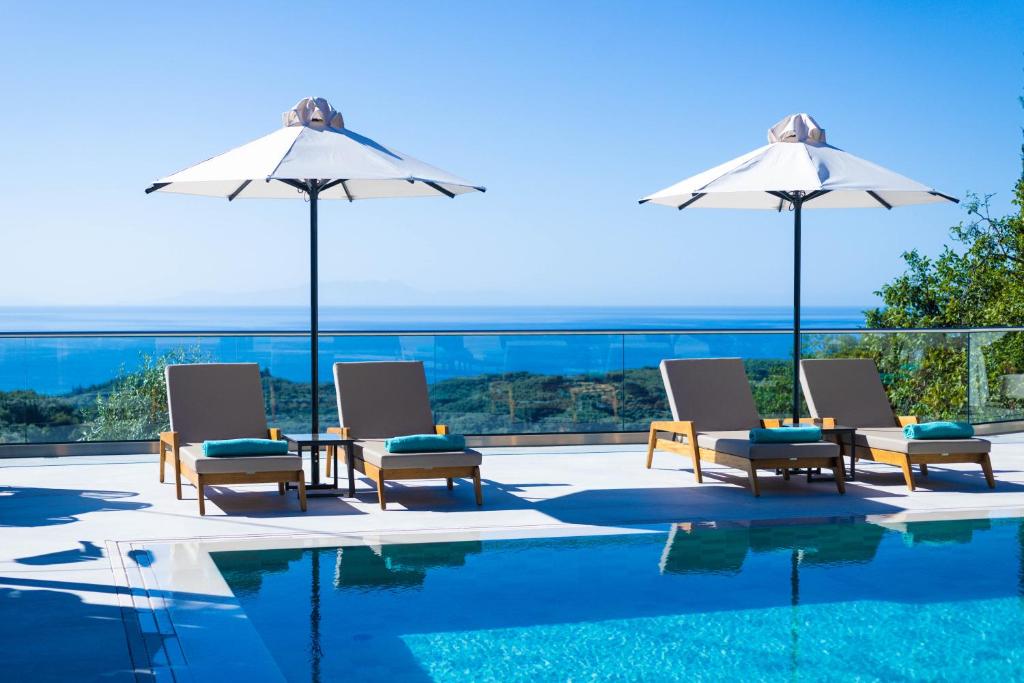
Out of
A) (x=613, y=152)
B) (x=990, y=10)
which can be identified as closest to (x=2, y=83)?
(x=613, y=152)

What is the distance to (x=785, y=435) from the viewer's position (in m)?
7.97

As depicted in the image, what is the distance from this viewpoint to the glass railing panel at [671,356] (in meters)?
10.7

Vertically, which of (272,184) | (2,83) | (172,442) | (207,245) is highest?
(2,83)

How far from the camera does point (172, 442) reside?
7.71 metres

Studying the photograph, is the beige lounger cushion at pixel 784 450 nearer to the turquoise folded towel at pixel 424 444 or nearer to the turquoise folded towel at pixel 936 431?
the turquoise folded towel at pixel 936 431

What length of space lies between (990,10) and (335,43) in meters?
21.2

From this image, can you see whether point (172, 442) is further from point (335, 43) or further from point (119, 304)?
point (119, 304)

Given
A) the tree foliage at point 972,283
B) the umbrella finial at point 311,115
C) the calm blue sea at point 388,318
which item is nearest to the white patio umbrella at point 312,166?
the umbrella finial at point 311,115

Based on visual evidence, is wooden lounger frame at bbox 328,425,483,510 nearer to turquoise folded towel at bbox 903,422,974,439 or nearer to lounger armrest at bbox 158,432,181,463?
lounger armrest at bbox 158,432,181,463

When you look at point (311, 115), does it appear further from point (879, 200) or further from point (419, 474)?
point (879, 200)

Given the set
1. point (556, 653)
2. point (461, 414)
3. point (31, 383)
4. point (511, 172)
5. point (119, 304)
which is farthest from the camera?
point (119, 304)

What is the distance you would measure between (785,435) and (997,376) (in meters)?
4.83

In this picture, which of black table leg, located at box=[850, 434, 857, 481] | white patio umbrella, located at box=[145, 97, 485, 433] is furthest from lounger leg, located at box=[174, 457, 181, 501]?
black table leg, located at box=[850, 434, 857, 481]

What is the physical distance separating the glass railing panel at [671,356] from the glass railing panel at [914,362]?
0.48 m
